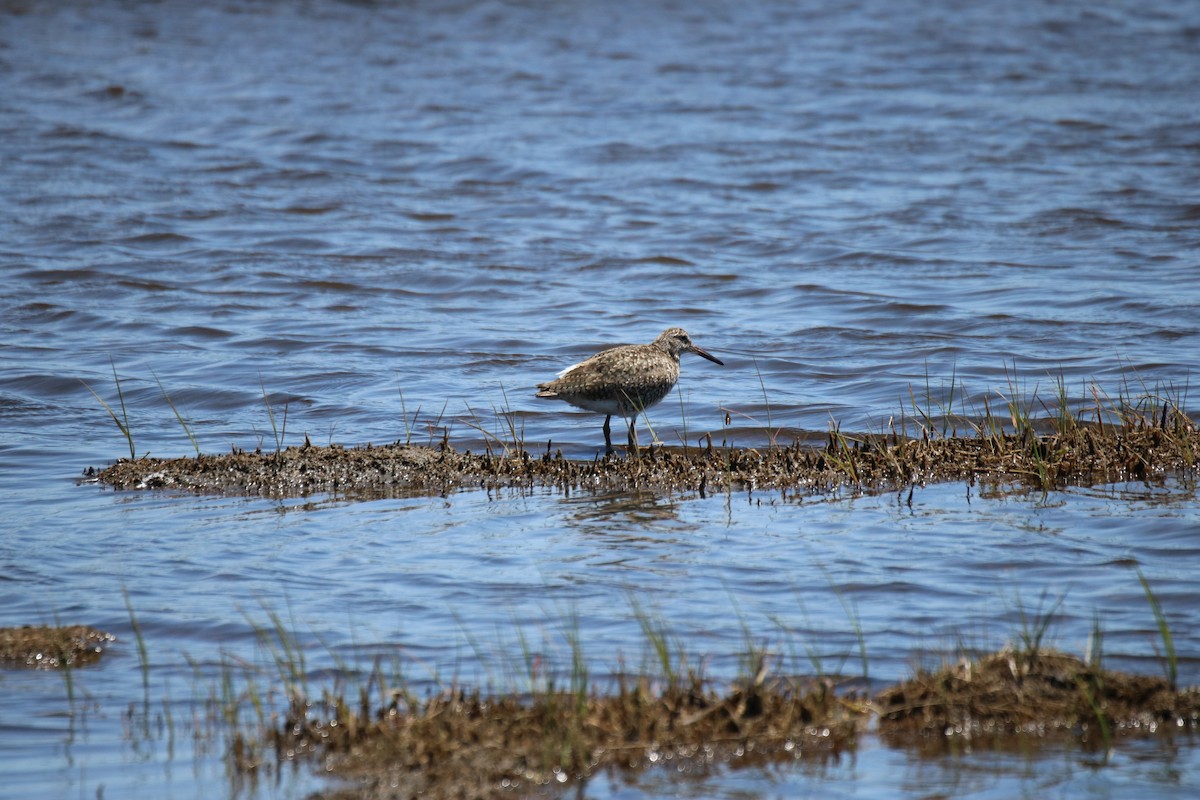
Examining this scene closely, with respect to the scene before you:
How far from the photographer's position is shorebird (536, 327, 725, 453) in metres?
9.40

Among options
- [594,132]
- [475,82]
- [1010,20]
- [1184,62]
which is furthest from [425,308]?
[1010,20]

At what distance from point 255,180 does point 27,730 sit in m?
16.3

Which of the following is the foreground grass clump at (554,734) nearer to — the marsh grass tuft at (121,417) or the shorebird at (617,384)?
the shorebird at (617,384)

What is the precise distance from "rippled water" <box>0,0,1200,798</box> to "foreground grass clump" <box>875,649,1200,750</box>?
0.70ft

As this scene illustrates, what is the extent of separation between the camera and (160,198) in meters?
19.4

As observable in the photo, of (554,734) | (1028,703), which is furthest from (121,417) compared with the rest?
(1028,703)

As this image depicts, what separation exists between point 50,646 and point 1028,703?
4.16 metres

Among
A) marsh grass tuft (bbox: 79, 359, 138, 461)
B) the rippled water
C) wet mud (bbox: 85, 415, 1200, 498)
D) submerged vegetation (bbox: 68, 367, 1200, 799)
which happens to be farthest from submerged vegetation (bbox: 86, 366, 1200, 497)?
submerged vegetation (bbox: 68, 367, 1200, 799)

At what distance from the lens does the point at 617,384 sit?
9367 mm

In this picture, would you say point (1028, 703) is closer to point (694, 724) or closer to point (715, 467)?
point (694, 724)

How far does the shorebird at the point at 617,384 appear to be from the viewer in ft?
30.8

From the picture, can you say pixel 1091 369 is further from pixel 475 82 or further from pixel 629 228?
pixel 475 82

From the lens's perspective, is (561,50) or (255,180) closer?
(255,180)

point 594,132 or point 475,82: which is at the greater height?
point 475,82
